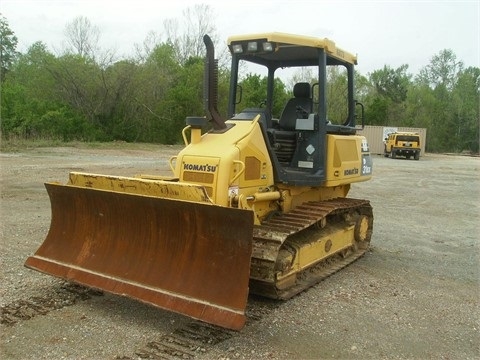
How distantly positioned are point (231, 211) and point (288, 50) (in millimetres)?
2836

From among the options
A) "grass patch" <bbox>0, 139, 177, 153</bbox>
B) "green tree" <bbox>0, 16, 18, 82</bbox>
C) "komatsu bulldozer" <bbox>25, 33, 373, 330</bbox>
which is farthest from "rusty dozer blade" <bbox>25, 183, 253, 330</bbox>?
"green tree" <bbox>0, 16, 18, 82</bbox>

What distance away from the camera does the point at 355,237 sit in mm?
6992

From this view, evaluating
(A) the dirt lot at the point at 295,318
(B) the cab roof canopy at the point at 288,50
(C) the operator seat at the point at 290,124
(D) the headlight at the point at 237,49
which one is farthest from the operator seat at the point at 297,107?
(A) the dirt lot at the point at 295,318

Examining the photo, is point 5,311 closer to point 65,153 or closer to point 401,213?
point 401,213

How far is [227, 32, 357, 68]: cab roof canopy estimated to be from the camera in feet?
18.5

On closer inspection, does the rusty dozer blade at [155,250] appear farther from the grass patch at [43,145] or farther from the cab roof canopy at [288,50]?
the grass patch at [43,145]

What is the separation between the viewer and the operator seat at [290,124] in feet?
20.2

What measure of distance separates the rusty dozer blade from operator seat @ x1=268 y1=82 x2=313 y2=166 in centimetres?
187

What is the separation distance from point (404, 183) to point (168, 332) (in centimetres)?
1493

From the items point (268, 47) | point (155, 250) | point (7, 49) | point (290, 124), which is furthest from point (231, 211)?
point (7, 49)

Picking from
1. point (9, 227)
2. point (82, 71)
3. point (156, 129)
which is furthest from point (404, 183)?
point (82, 71)

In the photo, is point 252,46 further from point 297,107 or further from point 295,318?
point 295,318

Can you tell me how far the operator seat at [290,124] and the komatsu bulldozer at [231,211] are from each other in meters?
0.01

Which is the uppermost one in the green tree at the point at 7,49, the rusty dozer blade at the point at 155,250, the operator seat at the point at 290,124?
the green tree at the point at 7,49
